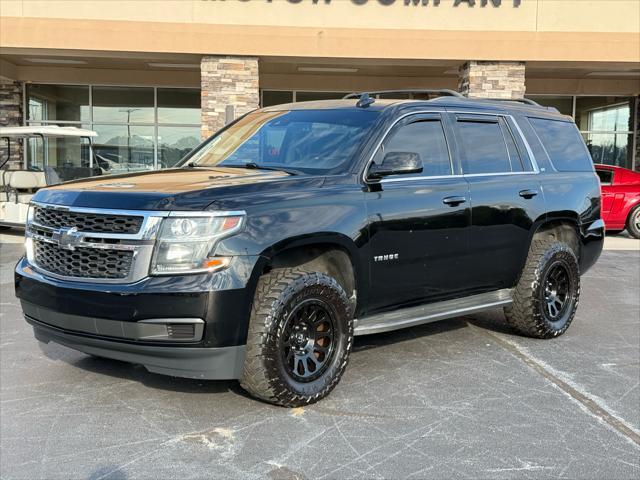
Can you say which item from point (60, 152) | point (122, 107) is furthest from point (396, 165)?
point (60, 152)

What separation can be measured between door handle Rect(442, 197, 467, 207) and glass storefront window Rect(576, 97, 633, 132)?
17.7 m

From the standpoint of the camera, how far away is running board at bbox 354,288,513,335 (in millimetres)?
4942

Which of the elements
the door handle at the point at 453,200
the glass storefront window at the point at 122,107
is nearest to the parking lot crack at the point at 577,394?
the door handle at the point at 453,200

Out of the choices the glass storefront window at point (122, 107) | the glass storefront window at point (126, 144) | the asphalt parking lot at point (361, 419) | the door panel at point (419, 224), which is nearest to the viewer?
the asphalt parking lot at point (361, 419)

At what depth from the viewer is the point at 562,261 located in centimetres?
638

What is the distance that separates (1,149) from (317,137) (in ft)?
57.5

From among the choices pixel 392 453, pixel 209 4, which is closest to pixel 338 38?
pixel 209 4

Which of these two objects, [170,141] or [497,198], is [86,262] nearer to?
[497,198]

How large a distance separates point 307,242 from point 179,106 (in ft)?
56.4

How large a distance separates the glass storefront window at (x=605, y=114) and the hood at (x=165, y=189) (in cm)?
1900

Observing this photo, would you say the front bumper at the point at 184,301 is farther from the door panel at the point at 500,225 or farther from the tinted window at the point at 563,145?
the tinted window at the point at 563,145

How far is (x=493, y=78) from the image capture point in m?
16.1

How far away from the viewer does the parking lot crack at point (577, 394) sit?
166 inches

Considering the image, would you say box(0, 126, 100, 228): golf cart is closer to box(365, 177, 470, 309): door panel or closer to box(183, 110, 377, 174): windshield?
box(183, 110, 377, 174): windshield
